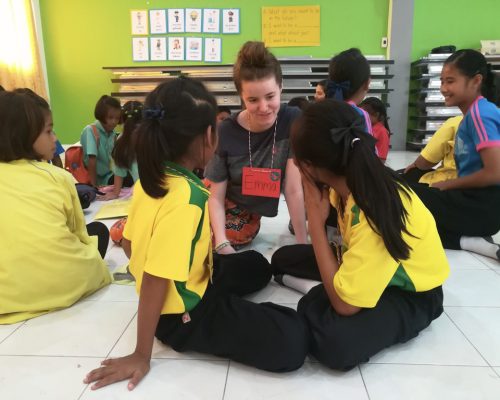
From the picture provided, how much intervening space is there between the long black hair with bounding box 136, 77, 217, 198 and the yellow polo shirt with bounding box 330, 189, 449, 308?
1.41ft

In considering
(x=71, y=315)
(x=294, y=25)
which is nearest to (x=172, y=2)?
(x=294, y=25)

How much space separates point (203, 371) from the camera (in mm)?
1007

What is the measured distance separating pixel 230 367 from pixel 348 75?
1232 mm

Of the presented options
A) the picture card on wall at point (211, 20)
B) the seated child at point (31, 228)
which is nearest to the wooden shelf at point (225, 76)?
the picture card on wall at point (211, 20)

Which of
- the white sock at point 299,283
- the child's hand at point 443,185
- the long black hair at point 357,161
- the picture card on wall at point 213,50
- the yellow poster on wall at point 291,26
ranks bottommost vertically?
the white sock at point 299,283

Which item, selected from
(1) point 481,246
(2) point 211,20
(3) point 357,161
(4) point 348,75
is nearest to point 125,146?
(4) point 348,75

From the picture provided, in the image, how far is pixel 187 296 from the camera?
3.25ft

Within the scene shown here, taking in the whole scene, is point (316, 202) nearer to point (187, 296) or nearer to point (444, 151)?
point (187, 296)

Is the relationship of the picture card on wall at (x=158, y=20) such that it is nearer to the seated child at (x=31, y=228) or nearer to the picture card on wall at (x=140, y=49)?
the picture card on wall at (x=140, y=49)

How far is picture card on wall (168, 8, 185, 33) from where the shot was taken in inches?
182

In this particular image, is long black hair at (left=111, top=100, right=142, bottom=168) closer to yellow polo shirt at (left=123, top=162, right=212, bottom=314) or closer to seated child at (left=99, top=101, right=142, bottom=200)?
seated child at (left=99, top=101, right=142, bottom=200)

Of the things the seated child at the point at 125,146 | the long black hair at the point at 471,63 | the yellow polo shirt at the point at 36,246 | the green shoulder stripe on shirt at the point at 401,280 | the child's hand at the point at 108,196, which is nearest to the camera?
the green shoulder stripe on shirt at the point at 401,280

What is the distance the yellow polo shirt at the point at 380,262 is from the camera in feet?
3.07

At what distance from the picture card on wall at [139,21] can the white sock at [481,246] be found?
4.18 meters
